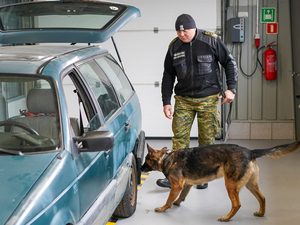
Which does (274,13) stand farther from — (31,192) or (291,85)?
(31,192)

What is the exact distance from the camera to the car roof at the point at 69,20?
3.12 metres

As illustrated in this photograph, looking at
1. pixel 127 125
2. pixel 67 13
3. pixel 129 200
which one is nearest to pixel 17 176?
pixel 127 125

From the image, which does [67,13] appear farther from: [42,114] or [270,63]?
[270,63]

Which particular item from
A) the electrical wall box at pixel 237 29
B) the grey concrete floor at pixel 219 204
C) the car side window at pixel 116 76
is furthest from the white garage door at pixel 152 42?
the car side window at pixel 116 76

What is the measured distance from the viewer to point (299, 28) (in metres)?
6.45

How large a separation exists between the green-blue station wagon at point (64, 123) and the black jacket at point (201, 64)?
3.07 feet

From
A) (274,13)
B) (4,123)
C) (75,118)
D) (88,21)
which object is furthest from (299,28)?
(4,123)

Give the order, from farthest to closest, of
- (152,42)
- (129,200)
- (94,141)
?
(152,42)
(129,200)
(94,141)

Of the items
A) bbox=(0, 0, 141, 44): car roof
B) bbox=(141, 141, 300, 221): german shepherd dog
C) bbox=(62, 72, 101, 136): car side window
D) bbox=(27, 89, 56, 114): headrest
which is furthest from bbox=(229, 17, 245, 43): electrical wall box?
bbox=(27, 89, 56, 114): headrest

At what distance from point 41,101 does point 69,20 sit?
162 centimetres

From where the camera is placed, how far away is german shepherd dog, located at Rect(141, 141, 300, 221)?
11.5 feet

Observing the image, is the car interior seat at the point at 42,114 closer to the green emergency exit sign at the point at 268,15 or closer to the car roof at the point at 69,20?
the car roof at the point at 69,20

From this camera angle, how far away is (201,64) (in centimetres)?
425

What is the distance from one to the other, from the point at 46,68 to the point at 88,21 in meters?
1.29
